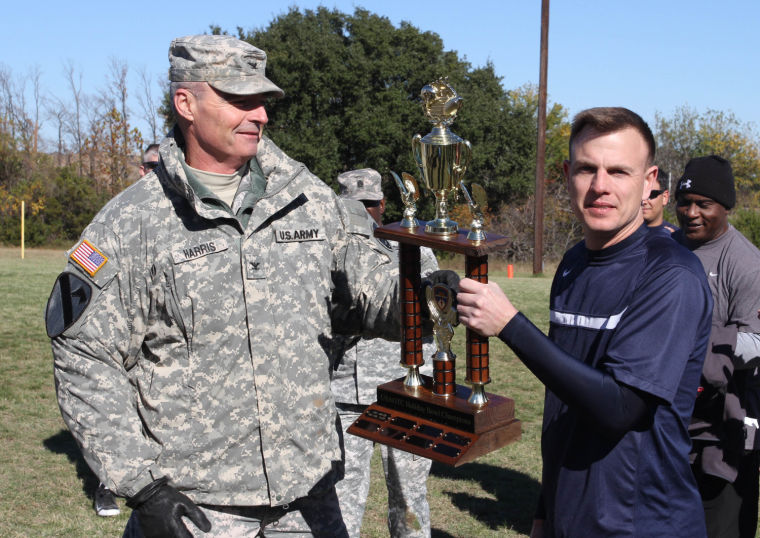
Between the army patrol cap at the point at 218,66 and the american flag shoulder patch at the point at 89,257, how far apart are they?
2.30 feet

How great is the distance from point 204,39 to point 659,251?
1.77 m

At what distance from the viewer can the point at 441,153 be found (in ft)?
9.20

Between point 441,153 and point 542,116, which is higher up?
point 542,116

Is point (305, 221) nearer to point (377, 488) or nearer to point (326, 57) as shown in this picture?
point (377, 488)

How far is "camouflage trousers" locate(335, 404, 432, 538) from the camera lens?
15.4ft

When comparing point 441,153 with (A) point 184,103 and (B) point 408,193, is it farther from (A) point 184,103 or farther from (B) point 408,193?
(A) point 184,103

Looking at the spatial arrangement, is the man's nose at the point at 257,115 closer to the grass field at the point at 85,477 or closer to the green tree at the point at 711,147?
the grass field at the point at 85,477

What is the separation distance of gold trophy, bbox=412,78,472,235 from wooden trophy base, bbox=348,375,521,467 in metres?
0.62

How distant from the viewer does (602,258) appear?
7.95 ft

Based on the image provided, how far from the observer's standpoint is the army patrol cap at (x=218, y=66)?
9.27 ft

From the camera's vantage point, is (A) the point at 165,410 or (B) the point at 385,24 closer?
(A) the point at 165,410

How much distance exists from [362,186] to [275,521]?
307 cm

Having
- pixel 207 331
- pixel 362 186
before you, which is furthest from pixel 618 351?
pixel 362 186

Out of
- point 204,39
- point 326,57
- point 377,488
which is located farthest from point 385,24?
point 204,39
